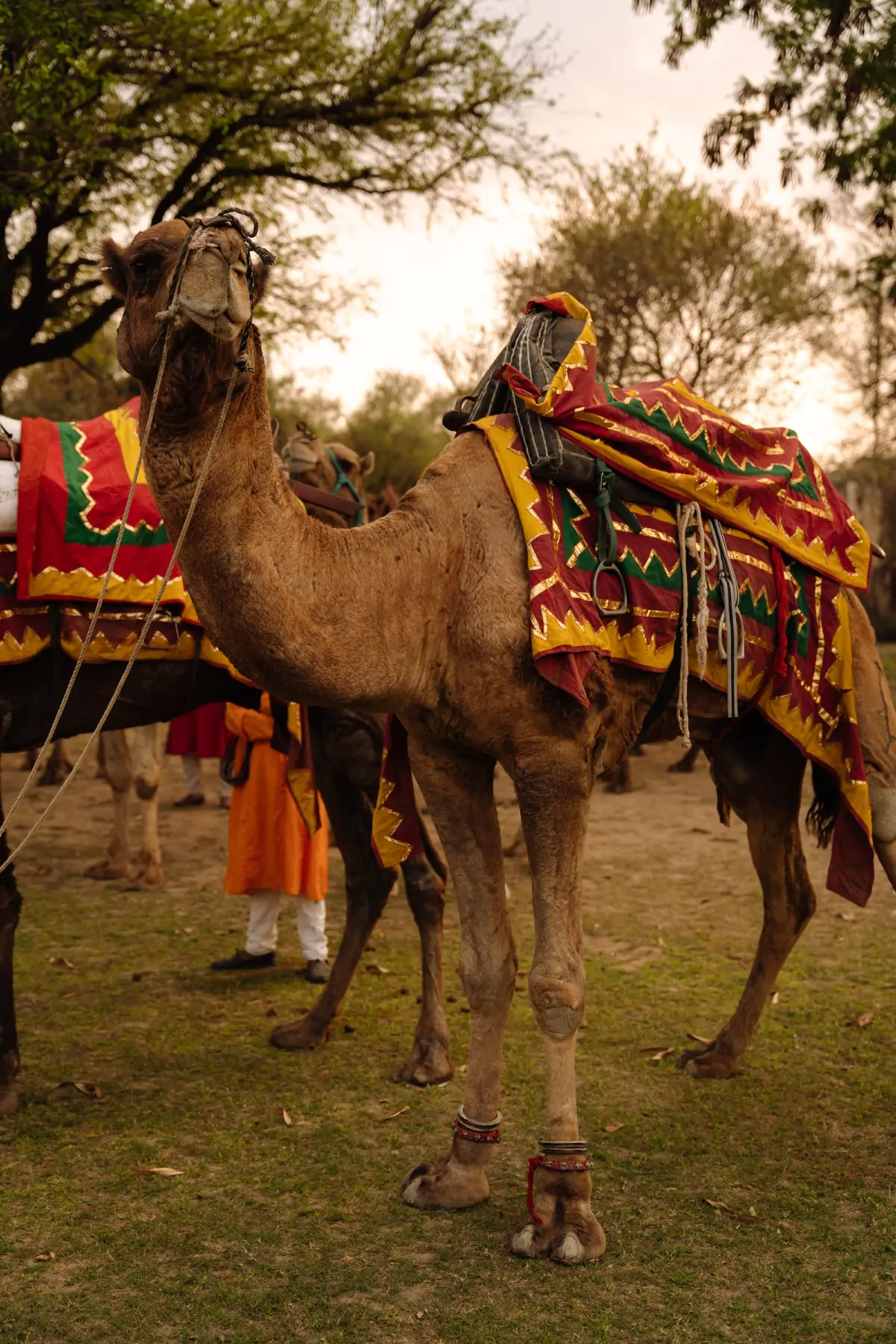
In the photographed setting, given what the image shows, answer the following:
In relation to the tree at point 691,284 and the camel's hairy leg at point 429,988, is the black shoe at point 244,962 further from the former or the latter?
the tree at point 691,284

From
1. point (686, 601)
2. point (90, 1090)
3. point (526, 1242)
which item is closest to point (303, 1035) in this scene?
point (90, 1090)

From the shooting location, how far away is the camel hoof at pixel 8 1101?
4426mm

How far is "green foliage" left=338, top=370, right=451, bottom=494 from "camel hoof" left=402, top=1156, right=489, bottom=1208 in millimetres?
28382

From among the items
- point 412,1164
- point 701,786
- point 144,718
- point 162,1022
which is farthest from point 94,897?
point 701,786

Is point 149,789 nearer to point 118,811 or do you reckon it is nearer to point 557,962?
point 118,811

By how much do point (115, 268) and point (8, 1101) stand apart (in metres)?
2.98

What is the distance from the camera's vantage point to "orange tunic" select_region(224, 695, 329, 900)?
20.2 ft

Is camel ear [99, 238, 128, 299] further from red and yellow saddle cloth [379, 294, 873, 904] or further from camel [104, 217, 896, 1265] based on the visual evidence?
red and yellow saddle cloth [379, 294, 873, 904]

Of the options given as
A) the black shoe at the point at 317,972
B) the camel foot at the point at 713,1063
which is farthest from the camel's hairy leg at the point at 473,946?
the black shoe at the point at 317,972

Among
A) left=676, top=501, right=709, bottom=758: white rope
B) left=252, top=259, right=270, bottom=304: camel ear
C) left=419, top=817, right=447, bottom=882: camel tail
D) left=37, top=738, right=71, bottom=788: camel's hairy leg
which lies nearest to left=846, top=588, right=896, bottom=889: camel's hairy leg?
left=676, top=501, right=709, bottom=758: white rope

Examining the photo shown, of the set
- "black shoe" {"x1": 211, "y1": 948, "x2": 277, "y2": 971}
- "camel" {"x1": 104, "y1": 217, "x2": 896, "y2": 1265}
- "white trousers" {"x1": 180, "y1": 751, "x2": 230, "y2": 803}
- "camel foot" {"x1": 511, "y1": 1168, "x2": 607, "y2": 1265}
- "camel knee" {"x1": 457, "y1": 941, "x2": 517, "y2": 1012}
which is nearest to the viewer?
"camel" {"x1": 104, "y1": 217, "x2": 896, "y2": 1265}

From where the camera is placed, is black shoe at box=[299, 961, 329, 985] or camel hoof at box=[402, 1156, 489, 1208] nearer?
camel hoof at box=[402, 1156, 489, 1208]

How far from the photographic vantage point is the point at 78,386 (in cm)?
2267

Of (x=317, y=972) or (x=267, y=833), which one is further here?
(x=267, y=833)
